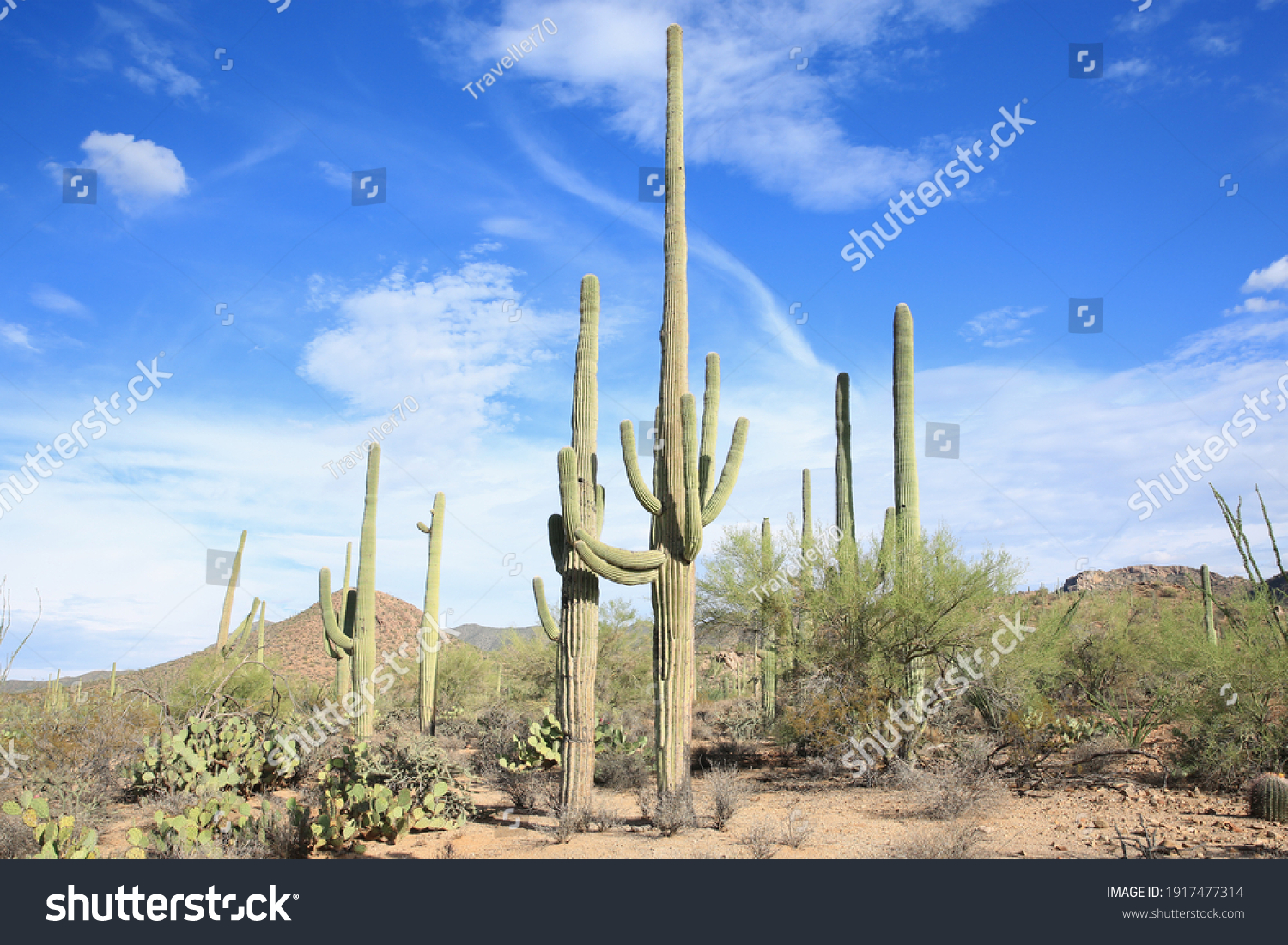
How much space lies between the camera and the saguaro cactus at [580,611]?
1045 centimetres

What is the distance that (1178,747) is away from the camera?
13.2m

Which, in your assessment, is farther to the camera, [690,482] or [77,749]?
[77,749]

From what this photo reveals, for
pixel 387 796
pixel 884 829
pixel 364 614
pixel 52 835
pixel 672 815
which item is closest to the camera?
pixel 52 835

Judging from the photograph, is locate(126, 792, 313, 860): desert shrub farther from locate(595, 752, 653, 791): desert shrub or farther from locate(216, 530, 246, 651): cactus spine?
locate(216, 530, 246, 651): cactus spine

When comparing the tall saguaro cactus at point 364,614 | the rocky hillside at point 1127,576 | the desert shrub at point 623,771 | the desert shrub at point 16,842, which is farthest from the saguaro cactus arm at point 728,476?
the rocky hillside at point 1127,576

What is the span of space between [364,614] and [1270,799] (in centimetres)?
1637

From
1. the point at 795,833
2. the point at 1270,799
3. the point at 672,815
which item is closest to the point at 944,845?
the point at 795,833

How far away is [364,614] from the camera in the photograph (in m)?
18.6

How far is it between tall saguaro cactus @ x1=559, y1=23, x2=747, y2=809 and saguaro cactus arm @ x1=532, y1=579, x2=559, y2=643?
531 centimetres

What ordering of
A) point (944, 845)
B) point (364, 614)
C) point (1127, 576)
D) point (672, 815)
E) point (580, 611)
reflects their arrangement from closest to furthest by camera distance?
point (944, 845), point (672, 815), point (580, 611), point (364, 614), point (1127, 576)

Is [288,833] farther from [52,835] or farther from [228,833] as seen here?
[52,835]

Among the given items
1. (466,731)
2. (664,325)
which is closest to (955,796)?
(664,325)

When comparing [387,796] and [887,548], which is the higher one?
[887,548]
